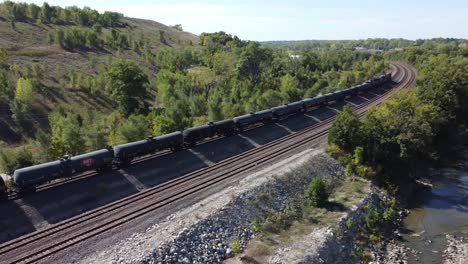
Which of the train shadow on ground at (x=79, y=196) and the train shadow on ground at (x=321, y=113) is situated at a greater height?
the train shadow on ground at (x=321, y=113)

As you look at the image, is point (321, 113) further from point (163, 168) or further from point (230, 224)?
point (230, 224)

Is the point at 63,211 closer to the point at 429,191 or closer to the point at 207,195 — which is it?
the point at 207,195

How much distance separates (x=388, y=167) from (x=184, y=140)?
26.0 meters

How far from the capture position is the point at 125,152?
3862 centimetres

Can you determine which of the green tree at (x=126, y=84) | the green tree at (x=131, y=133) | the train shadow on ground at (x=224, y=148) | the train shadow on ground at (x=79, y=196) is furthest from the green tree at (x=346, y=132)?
the green tree at (x=126, y=84)

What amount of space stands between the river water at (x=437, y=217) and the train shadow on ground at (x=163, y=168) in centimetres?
2315

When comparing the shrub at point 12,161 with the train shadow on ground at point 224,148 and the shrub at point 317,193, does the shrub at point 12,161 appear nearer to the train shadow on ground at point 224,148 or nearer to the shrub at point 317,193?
the train shadow on ground at point 224,148

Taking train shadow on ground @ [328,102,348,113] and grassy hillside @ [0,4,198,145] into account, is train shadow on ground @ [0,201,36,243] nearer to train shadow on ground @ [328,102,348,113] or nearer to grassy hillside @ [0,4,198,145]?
grassy hillside @ [0,4,198,145]

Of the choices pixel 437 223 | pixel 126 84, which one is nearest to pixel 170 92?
pixel 126 84

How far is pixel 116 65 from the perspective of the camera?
7100 cm

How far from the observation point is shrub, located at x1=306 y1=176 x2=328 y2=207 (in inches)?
1420

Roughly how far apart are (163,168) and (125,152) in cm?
442

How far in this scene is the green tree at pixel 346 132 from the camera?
153 feet

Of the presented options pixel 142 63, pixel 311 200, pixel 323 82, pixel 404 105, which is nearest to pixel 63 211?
pixel 311 200
